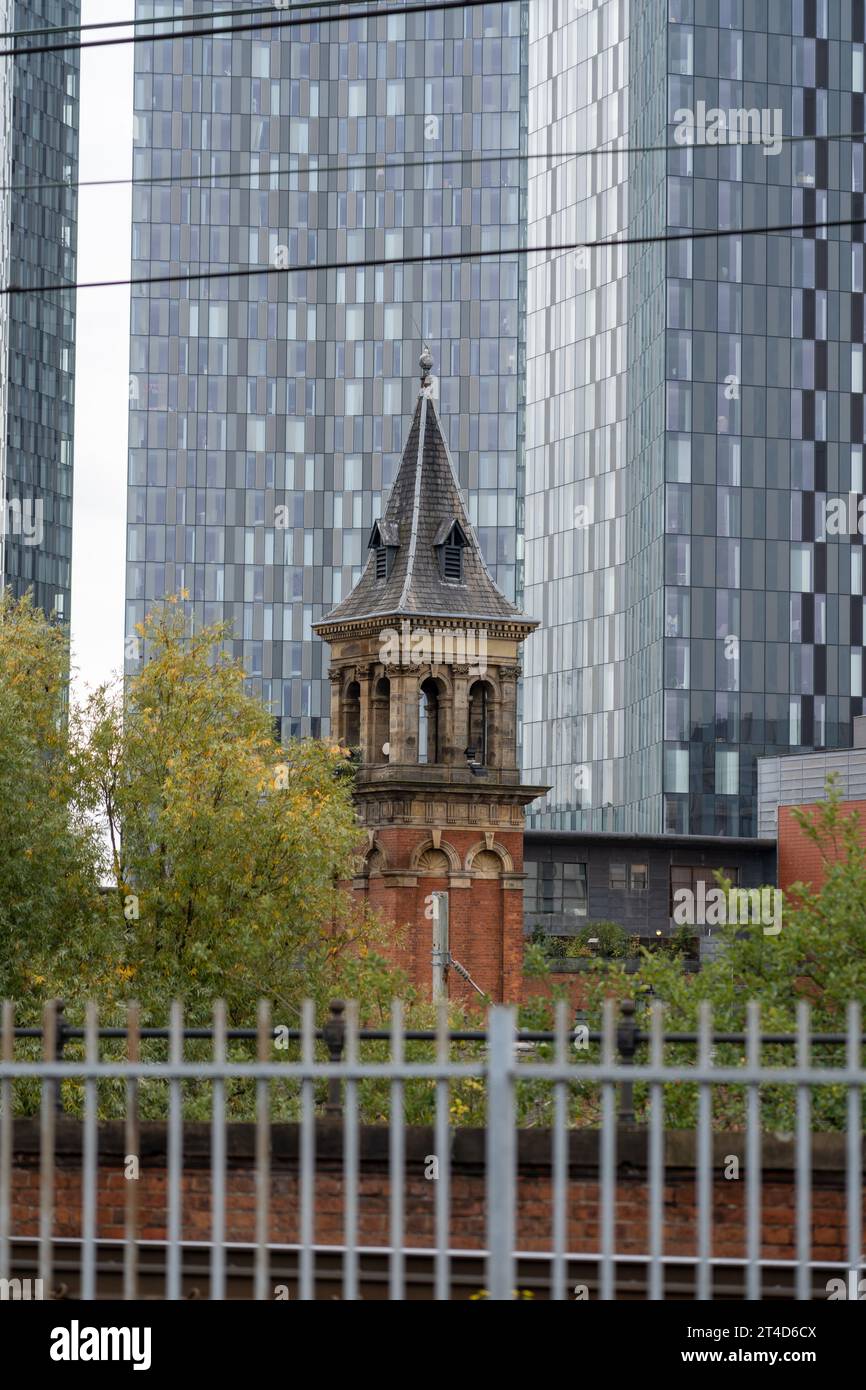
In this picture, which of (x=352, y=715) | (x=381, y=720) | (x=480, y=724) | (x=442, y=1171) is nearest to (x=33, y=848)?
(x=381, y=720)

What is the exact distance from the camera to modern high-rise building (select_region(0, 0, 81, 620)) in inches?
5256

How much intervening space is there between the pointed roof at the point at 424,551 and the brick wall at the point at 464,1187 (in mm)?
48283

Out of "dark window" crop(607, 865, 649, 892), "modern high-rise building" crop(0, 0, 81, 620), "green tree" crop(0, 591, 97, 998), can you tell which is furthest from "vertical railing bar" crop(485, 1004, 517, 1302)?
"modern high-rise building" crop(0, 0, 81, 620)

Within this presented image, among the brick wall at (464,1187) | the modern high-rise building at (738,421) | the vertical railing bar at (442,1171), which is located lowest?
the brick wall at (464,1187)

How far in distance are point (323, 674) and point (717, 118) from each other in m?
38.1

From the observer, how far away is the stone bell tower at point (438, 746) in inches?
2450

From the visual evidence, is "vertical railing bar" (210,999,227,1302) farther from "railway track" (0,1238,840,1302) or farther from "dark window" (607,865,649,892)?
"dark window" (607,865,649,892)

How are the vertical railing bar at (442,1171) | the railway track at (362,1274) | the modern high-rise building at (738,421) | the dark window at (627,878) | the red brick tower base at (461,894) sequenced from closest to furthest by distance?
the vertical railing bar at (442,1171)
the railway track at (362,1274)
the red brick tower base at (461,894)
the dark window at (627,878)
the modern high-rise building at (738,421)

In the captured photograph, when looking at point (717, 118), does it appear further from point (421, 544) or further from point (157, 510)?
point (421, 544)

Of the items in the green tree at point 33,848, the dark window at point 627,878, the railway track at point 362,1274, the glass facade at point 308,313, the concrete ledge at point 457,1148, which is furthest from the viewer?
the glass facade at point 308,313

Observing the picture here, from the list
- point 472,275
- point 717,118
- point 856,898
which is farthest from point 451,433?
point 856,898

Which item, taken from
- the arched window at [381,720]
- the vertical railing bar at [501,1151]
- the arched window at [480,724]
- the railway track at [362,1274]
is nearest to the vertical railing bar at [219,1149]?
the vertical railing bar at [501,1151]

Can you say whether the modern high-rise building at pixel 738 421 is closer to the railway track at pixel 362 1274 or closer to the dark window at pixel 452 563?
the dark window at pixel 452 563

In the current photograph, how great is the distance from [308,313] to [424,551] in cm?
7073
